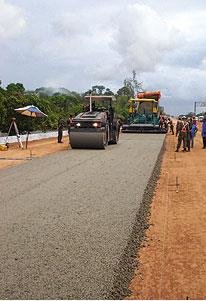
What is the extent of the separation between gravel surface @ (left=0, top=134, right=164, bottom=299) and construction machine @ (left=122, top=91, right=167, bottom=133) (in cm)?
2604

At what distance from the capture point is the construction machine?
125 ft

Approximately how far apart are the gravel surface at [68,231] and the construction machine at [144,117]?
26042mm

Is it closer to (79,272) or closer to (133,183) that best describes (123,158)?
(133,183)

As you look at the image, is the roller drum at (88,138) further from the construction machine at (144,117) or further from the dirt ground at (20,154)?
the construction machine at (144,117)

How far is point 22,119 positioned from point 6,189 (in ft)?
59.5

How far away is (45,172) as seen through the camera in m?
12.4

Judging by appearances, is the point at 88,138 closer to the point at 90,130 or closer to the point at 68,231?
the point at 90,130

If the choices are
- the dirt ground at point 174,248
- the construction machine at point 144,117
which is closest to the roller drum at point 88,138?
the dirt ground at point 174,248

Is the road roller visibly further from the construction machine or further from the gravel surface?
the construction machine

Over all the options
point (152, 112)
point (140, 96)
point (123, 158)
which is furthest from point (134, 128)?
point (123, 158)

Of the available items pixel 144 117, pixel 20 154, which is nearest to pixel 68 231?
pixel 20 154

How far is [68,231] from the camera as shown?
6.47 m

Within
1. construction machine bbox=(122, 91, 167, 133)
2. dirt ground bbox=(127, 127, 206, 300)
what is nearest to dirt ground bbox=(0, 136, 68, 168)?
dirt ground bbox=(127, 127, 206, 300)

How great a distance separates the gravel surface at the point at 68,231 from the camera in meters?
4.56
